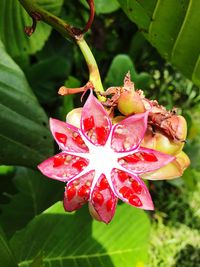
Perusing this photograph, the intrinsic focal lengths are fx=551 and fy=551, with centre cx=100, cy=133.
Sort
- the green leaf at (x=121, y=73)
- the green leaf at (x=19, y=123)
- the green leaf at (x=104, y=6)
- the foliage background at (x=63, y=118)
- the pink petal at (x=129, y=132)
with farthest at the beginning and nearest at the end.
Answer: the green leaf at (x=121, y=73), the green leaf at (x=104, y=6), the green leaf at (x=19, y=123), the foliage background at (x=63, y=118), the pink petal at (x=129, y=132)

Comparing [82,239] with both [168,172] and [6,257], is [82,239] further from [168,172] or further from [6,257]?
[168,172]

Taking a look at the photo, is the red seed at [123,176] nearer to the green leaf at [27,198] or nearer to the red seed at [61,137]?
the red seed at [61,137]

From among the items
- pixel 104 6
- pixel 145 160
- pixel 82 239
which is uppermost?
pixel 145 160

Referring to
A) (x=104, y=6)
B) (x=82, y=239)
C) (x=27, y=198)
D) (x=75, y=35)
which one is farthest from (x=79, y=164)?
(x=104, y=6)

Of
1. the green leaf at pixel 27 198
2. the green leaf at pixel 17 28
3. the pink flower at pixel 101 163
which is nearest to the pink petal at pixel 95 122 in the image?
the pink flower at pixel 101 163

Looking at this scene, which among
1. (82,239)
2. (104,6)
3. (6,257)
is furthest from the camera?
(104,6)

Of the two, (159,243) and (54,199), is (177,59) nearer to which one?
(54,199)

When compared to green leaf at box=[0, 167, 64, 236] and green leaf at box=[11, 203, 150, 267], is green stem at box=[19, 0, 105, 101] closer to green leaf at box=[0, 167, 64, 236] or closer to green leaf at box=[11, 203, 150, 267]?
green leaf at box=[11, 203, 150, 267]
